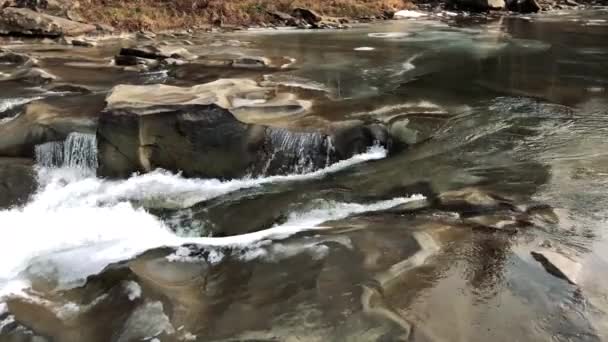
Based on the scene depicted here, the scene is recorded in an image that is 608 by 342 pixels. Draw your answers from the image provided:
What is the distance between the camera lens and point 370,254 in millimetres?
6137

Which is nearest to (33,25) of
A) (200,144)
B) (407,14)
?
(200,144)

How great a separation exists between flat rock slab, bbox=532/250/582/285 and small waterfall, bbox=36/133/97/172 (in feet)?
23.7

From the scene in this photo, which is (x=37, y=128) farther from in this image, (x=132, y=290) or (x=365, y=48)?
(x=365, y=48)

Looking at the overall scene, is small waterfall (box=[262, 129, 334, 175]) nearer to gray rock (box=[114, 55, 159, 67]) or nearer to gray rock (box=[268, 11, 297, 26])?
gray rock (box=[114, 55, 159, 67])

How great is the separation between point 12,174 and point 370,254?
6.61 meters

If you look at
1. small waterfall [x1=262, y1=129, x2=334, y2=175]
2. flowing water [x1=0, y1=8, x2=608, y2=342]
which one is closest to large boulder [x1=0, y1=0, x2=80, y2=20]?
flowing water [x1=0, y1=8, x2=608, y2=342]

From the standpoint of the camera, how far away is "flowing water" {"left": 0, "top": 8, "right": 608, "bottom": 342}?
17.0 feet

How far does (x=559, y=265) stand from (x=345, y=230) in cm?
231

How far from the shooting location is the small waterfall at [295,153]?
955 cm

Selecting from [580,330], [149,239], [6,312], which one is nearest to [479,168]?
[580,330]

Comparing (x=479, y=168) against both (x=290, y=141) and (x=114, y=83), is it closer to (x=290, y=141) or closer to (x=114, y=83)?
(x=290, y=141)

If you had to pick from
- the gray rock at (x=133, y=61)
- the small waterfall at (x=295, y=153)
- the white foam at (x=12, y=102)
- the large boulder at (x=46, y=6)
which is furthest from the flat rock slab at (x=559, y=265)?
the large boulder at (x=46, y=6)

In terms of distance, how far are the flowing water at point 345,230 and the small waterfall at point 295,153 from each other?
0.02 metres

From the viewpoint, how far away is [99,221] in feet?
26.8
